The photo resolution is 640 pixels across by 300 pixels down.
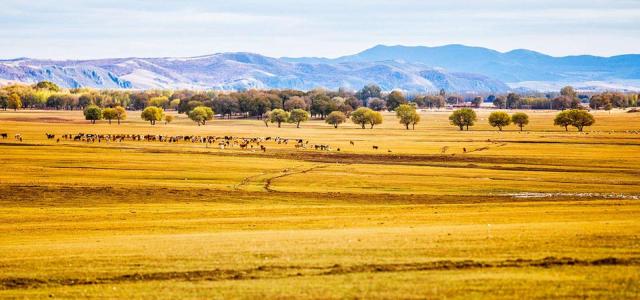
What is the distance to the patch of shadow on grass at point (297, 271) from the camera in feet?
96.7

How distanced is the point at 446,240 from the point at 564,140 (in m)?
108

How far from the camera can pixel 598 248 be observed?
32.0 metres

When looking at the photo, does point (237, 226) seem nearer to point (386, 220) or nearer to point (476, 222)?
point (386, 220)

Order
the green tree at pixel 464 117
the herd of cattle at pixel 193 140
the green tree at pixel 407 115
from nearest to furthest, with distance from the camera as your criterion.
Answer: the herd of cattle at pixel 193 140, the green tree at pixel 464 117, the green tree at pixel 407 115

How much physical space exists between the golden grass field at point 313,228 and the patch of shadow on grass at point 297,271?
84mm

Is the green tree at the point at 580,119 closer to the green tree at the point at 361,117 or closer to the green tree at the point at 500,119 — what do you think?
the green tree at the point at 500,119

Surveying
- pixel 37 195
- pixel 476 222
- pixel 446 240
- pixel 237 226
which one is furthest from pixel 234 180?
pixel 446 240

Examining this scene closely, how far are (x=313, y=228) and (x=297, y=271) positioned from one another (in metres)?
12.7

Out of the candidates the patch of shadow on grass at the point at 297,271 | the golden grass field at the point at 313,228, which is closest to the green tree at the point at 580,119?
the golden grass field at the point at 313,228

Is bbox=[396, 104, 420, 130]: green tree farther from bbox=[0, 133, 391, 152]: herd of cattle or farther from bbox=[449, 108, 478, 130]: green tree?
bbox=[0, 133, 391, 152]: herd of cattle

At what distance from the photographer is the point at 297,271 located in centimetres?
2994

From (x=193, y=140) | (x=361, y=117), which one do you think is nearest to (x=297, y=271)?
(x=193, y=140)

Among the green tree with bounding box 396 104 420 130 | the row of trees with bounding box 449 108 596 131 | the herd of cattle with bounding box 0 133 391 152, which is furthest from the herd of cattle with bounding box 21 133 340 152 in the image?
the green tree with bounding box 396 104 420 130

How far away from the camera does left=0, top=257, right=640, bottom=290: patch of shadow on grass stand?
1160 inches
